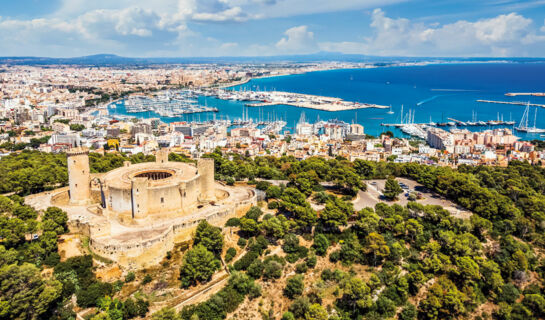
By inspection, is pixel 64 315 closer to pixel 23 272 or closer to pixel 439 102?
pixel 23 272

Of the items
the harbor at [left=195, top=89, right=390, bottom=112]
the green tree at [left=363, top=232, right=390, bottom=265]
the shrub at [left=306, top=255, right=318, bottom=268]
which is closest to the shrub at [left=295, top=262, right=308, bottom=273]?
the shrub at [left=306, top=255, right=318, bottom=268]

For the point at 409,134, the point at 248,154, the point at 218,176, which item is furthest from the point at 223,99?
the point at 218,176

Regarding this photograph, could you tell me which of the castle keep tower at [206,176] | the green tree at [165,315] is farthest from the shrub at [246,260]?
the castle keep tower at [206,176]

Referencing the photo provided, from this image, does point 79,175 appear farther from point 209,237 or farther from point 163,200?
point 209,237

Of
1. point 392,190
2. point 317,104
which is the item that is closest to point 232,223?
point 392,190

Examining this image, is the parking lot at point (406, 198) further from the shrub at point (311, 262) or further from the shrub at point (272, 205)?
the shrub at point (311, 262)

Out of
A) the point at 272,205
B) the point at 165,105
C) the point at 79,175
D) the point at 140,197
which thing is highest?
the point at 165,105
